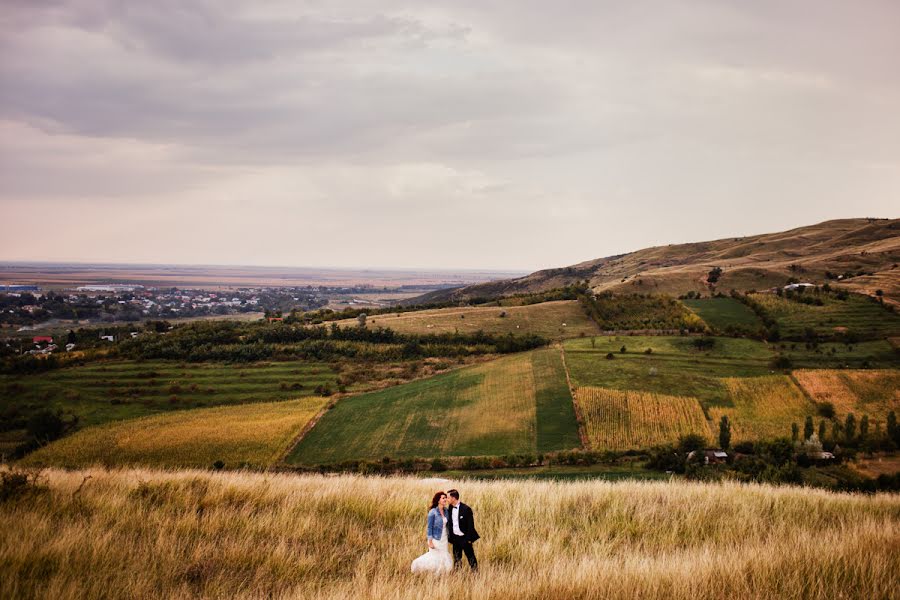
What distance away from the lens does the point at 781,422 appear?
53.4m

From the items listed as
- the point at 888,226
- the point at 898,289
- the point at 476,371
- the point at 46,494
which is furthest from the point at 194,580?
the point at 888,226

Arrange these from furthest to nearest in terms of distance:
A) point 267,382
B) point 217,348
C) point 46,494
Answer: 1. point 217,348
2. point 267,382
3. point 46,494

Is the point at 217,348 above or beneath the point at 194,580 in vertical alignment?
beneath

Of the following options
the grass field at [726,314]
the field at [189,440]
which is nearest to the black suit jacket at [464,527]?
the field at [189,440]

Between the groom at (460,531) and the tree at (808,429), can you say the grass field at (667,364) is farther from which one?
the groom at (460,531)

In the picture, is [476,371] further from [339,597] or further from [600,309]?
[339,597]

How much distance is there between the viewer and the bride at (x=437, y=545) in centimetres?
560

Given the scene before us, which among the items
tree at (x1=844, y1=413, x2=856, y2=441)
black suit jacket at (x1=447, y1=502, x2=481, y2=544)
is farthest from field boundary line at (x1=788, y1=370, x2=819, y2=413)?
black suit jacket at (x1=447, y1=502, x2=481, y2=544)

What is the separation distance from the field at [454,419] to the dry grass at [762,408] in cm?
1799

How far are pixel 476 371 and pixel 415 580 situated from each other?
70.6 metres

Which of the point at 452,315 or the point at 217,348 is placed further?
the point at 452,315

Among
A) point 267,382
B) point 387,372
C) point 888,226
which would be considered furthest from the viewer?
point 888,226

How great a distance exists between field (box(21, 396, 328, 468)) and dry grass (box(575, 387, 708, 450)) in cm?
3489

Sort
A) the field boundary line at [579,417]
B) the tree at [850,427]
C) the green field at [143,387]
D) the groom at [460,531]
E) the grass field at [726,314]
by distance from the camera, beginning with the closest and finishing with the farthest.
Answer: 1. the groom at [460,531]
2. the tree at [850,427]
3. the field boundary line at [579,417]
4. the green field at [143,387]
5. the grass field at [726,314]
